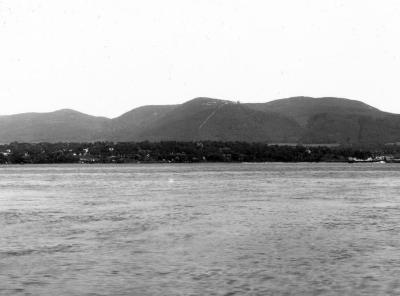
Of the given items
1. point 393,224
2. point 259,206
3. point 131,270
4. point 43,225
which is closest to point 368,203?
point 259,206

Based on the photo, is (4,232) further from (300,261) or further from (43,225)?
(300,261)

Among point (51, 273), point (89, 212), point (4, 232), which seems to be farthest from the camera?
point (89, 212)

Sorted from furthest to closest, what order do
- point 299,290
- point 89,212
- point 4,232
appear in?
point 89,212 → point 4,232 → point 299,290

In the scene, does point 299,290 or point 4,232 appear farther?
point 4,232

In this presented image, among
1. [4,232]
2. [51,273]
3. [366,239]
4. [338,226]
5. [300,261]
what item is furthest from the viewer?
[338,226]

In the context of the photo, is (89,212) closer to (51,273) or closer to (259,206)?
(259,206)

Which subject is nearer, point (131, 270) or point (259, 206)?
point (131, 270)

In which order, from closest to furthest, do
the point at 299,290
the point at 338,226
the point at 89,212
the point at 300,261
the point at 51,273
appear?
the point at 299,290 → the point at 51,273 → the point at 300,261 → the point at 338,226 → the point at 89,212

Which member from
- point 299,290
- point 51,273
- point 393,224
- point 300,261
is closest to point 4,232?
point 51,273
